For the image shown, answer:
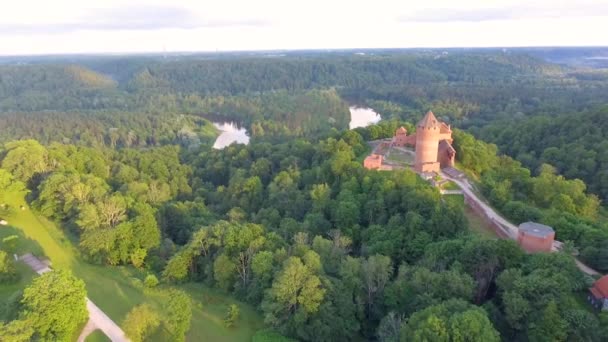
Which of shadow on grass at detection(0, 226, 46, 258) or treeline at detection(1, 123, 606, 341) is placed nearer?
treeline at detection(1, 123, 606, 341)

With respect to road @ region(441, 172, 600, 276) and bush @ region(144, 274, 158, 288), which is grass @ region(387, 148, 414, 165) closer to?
road @ region(441, 172, 600, 276)

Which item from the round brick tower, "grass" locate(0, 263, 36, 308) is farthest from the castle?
"grass" locate(0, 263, 36, 308)

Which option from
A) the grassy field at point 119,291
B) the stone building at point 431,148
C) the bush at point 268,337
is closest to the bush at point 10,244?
the grassy field at point 119,291

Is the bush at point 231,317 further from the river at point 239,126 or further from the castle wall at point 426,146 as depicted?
the river at point 239,126

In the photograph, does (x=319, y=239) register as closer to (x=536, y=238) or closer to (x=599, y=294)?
(x=536, y=238)

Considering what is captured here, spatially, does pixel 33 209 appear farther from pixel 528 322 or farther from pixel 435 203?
pixel 528 322

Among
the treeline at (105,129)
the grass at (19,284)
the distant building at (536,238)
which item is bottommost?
the treeline at (105,129)
